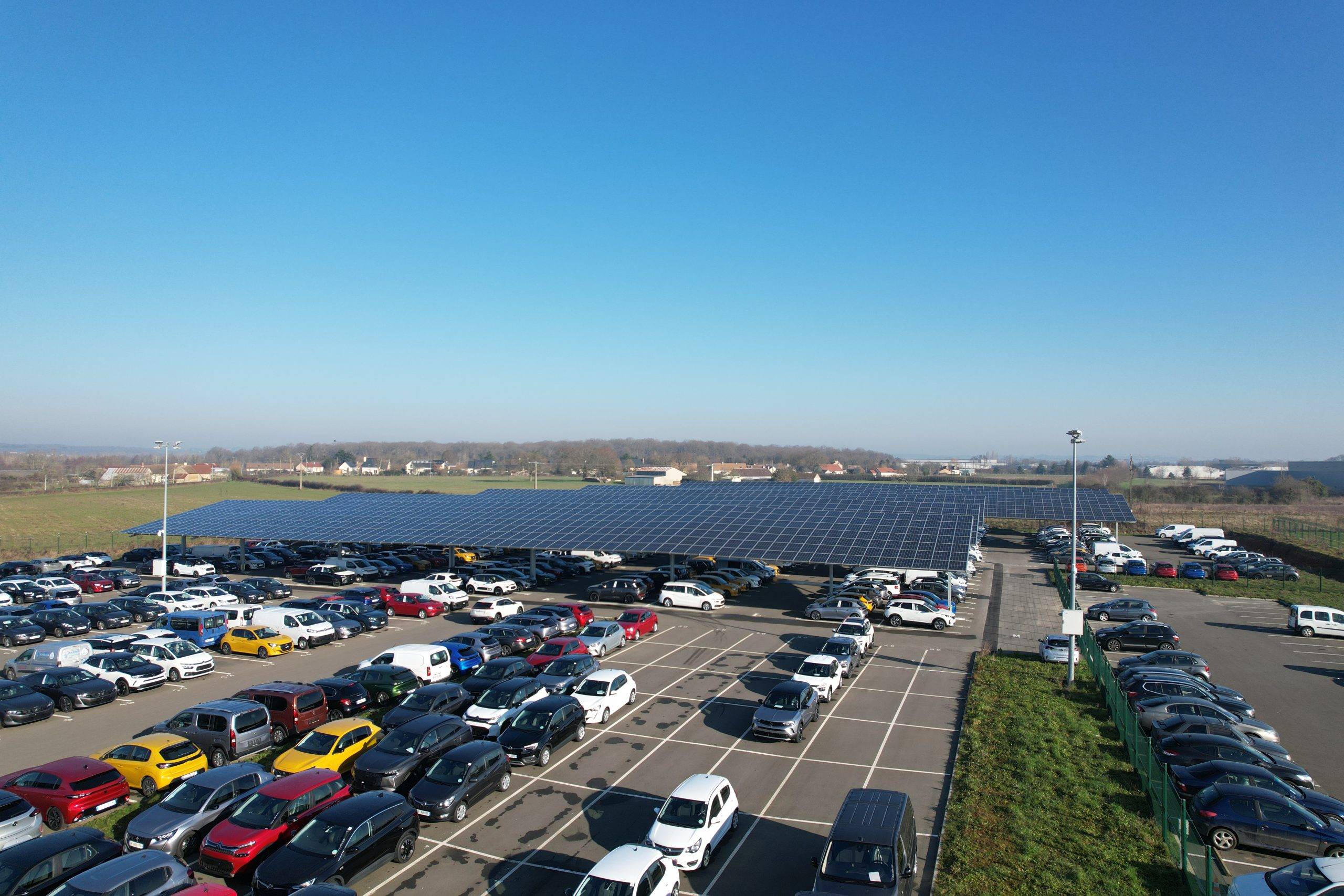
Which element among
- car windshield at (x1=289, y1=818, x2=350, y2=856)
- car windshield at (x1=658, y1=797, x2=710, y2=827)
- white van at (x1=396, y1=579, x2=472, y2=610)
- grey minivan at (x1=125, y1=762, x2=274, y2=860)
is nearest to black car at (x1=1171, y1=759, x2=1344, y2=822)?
car windshield at (x1=658, y1=797, x2=710, y2=827)

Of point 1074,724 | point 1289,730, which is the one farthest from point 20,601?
→ point 1289,730

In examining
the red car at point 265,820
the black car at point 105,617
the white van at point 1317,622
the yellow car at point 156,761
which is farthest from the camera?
the black car at point 105,617

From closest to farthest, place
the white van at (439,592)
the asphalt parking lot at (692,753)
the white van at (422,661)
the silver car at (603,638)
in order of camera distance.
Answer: the asphalt parking lot at (692,753) < the white van at (422,661) < the silver car at (603,638) < the white van at (439,592)

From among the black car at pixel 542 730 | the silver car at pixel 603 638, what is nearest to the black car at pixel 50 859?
the black car at pixel 542 730

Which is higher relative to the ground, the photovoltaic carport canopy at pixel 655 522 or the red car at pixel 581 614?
the photovoltaic carport canopy at pixel 655 522

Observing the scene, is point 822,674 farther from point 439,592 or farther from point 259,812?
point 439,592

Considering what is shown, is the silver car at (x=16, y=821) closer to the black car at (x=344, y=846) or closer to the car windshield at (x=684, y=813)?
the black car at (x=344, y=846)
